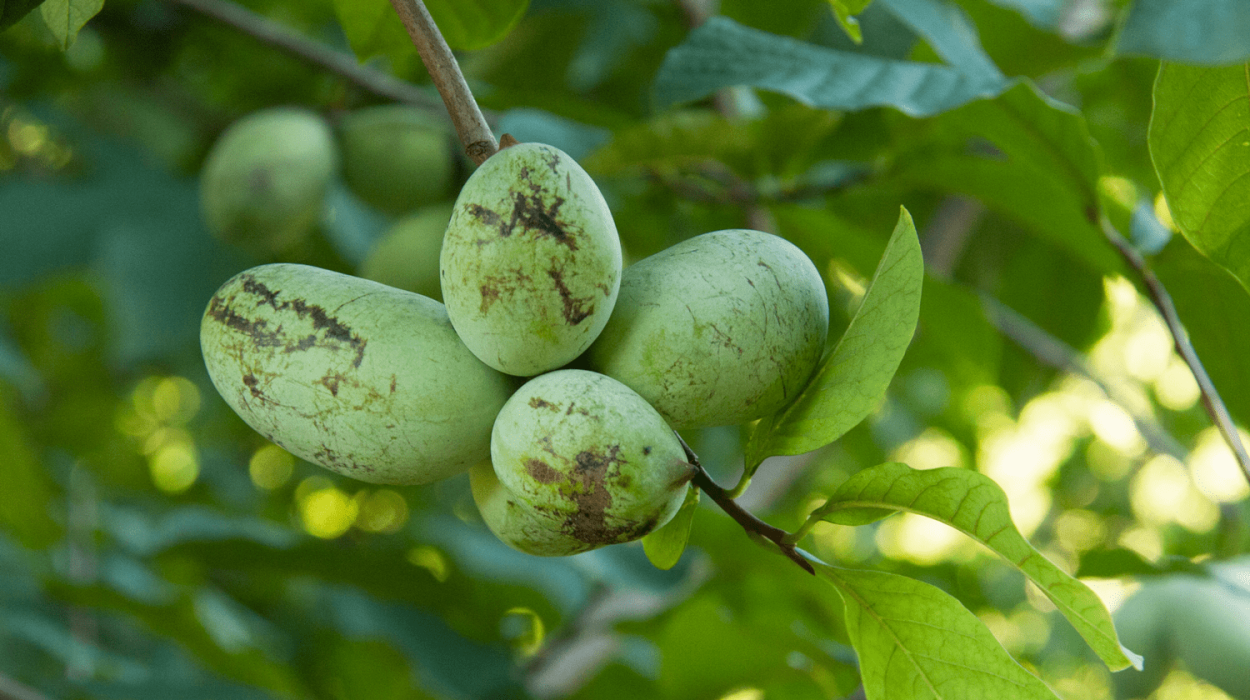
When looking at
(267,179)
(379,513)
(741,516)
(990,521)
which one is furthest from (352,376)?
(379,513)

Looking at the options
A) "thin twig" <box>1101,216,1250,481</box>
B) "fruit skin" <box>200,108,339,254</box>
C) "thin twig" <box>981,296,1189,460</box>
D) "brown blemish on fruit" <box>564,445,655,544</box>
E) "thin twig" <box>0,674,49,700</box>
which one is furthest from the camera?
"thin twig" <box>981,296,1189,460</box>

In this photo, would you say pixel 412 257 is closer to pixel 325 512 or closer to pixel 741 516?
pixel 741 516

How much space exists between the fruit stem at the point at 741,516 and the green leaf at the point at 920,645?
0.04 m

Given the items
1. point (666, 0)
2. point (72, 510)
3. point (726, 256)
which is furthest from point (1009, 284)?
point (72, 510)

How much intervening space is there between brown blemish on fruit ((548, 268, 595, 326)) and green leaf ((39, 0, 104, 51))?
40 cm

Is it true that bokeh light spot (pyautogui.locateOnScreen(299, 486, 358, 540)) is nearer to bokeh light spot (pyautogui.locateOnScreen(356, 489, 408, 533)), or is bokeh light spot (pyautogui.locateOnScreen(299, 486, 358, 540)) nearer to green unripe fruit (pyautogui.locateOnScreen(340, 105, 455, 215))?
bokeh light spot (pyautogui.locateOnScreen(356, 489, 408, 533))

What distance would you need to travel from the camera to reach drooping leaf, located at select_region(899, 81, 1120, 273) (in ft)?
3.30

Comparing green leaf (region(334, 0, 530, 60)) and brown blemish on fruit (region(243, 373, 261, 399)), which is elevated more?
green leaf (region(334, 0, 530, 60))

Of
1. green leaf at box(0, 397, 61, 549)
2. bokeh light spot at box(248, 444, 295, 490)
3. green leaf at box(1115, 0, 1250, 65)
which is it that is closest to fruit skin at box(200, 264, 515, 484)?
green leaf at box(1115, 0, 1250, 65)

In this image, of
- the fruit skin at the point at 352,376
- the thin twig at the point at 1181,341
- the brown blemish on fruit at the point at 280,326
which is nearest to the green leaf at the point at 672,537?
the fruit skin at the point at 352,376

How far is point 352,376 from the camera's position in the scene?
0.61 meters

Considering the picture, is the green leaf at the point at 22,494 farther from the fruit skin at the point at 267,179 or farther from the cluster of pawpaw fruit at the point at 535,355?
the cluster of pawpaw fruit at the point at 535,355

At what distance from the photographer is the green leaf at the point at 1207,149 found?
0.68m

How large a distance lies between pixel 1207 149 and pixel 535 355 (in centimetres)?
53
